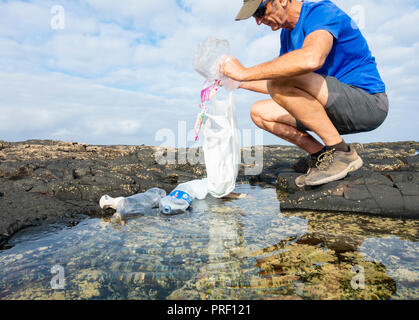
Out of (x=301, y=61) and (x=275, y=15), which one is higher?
(x=275, y=15)

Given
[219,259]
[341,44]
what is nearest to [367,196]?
[341,44]

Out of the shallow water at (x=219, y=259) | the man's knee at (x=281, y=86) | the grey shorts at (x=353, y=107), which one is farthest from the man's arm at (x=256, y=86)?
the shallow water at (x=219, y=259)

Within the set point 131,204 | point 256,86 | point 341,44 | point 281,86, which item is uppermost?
point 341,44

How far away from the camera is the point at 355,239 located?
6.49ft

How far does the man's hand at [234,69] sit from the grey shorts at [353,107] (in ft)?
2.94

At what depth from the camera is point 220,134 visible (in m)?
3.37

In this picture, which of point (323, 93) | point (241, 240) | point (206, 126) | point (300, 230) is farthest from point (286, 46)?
point (241, 240)

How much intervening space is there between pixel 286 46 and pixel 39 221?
328 centimetres

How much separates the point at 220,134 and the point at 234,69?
921mm

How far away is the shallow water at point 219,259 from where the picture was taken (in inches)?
52.1

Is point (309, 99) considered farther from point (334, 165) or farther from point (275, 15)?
point (275, 15)

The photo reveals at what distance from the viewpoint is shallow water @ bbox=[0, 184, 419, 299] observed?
1323mm

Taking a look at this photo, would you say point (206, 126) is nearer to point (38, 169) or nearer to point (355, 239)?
point (355, 239)
